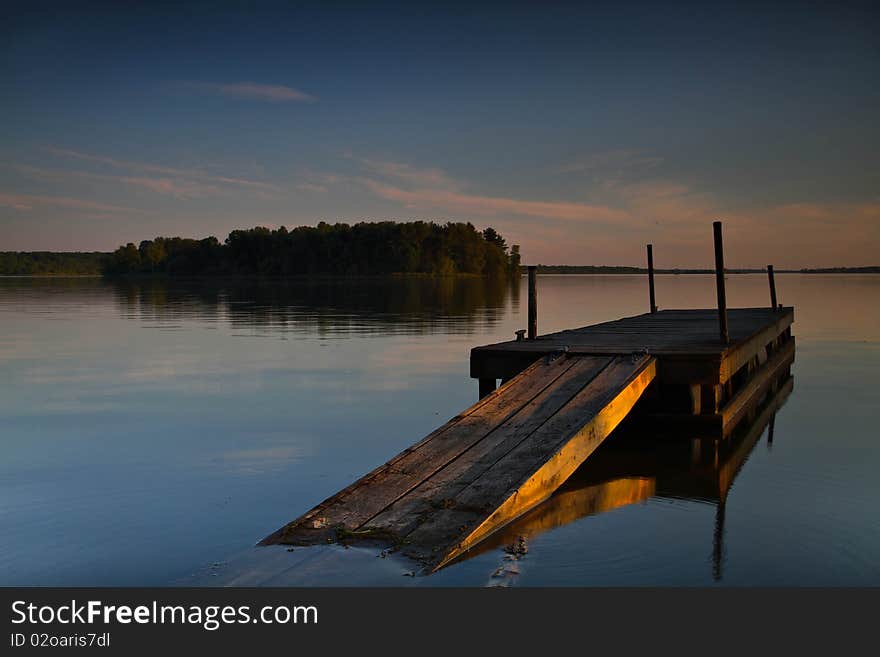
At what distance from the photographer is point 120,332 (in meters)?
23.2

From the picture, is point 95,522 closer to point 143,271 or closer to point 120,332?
point 120,332

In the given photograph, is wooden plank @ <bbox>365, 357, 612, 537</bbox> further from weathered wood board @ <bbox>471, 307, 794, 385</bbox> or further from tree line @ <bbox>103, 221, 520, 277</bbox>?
tree line @ <bbox>103, 221, 520, 277</bbox>

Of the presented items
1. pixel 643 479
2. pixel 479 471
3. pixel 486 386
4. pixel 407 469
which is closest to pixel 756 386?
pixel 486 386

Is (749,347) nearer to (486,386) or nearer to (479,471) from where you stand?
(486,386)

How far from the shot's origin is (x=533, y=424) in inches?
303

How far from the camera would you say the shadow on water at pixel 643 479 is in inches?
248

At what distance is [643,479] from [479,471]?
2.49m

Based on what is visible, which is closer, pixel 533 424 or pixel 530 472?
pixel 530 472

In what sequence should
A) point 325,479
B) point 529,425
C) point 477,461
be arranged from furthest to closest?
point 325,479, point 529,425, point 477,461

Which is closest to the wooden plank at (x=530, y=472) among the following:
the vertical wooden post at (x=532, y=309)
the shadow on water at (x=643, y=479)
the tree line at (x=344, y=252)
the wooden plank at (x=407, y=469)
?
the shadow on water at (x=643, y=479)

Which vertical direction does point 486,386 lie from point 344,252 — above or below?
below

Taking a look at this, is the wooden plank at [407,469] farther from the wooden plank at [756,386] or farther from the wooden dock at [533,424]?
the wooden plank at [756,386]

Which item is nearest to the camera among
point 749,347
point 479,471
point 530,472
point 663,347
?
point 530,472

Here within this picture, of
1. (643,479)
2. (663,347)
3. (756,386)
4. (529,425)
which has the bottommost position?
(643,479)
